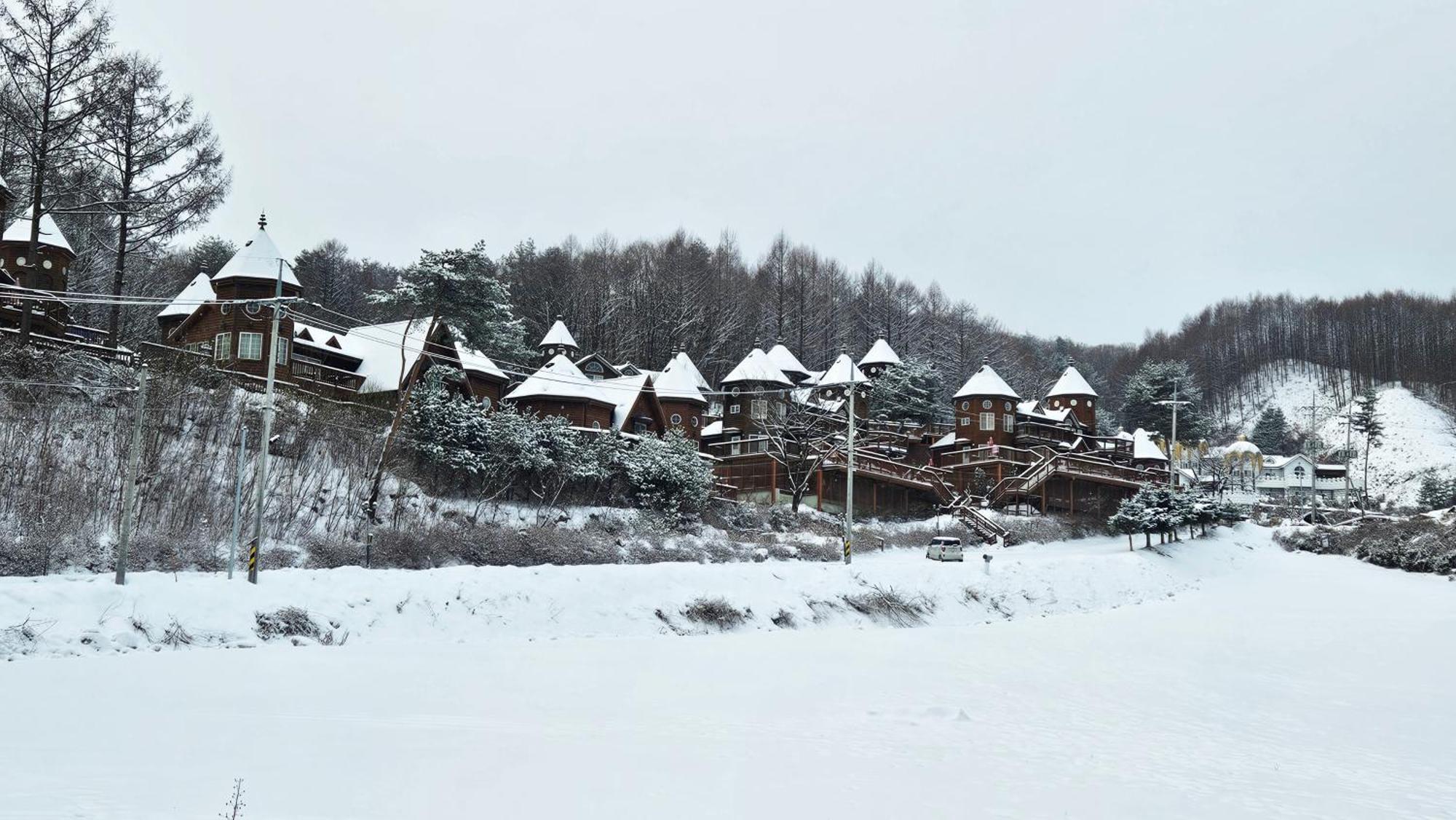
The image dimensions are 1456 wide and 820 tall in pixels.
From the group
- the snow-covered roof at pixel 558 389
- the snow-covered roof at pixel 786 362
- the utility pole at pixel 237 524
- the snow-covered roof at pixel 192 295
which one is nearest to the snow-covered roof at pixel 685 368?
the snow-covered roof at pixel 786 362

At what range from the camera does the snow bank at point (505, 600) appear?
1596 cm

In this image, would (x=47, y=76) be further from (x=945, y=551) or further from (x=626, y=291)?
(x=626, y=291)

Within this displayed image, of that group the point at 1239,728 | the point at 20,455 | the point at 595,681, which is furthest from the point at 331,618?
the point at 1239,728

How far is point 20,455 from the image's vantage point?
72.6 feet

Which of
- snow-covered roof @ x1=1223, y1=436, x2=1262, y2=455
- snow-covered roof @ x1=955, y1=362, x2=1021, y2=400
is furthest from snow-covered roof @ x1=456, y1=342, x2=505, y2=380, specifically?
snow-covered roof @ x1=1223, y1=436, x2=1262, y2=455

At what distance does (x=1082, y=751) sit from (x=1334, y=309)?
5882 inches

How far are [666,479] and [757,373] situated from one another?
20328 mm

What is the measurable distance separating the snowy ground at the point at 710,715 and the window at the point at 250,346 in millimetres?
17980

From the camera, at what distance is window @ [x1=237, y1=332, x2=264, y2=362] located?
3475 centimetres

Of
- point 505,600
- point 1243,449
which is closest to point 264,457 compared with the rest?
point 505,600

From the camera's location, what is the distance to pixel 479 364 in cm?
4378

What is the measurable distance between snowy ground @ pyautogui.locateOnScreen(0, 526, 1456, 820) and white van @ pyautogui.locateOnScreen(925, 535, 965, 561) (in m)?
8.38

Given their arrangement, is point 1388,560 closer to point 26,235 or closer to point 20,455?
point 20,455

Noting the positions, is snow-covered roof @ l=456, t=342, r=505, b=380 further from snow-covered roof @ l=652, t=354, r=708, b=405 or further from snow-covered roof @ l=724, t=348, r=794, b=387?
snow-covered roof @ l=724, t=348, r=794, b=387
